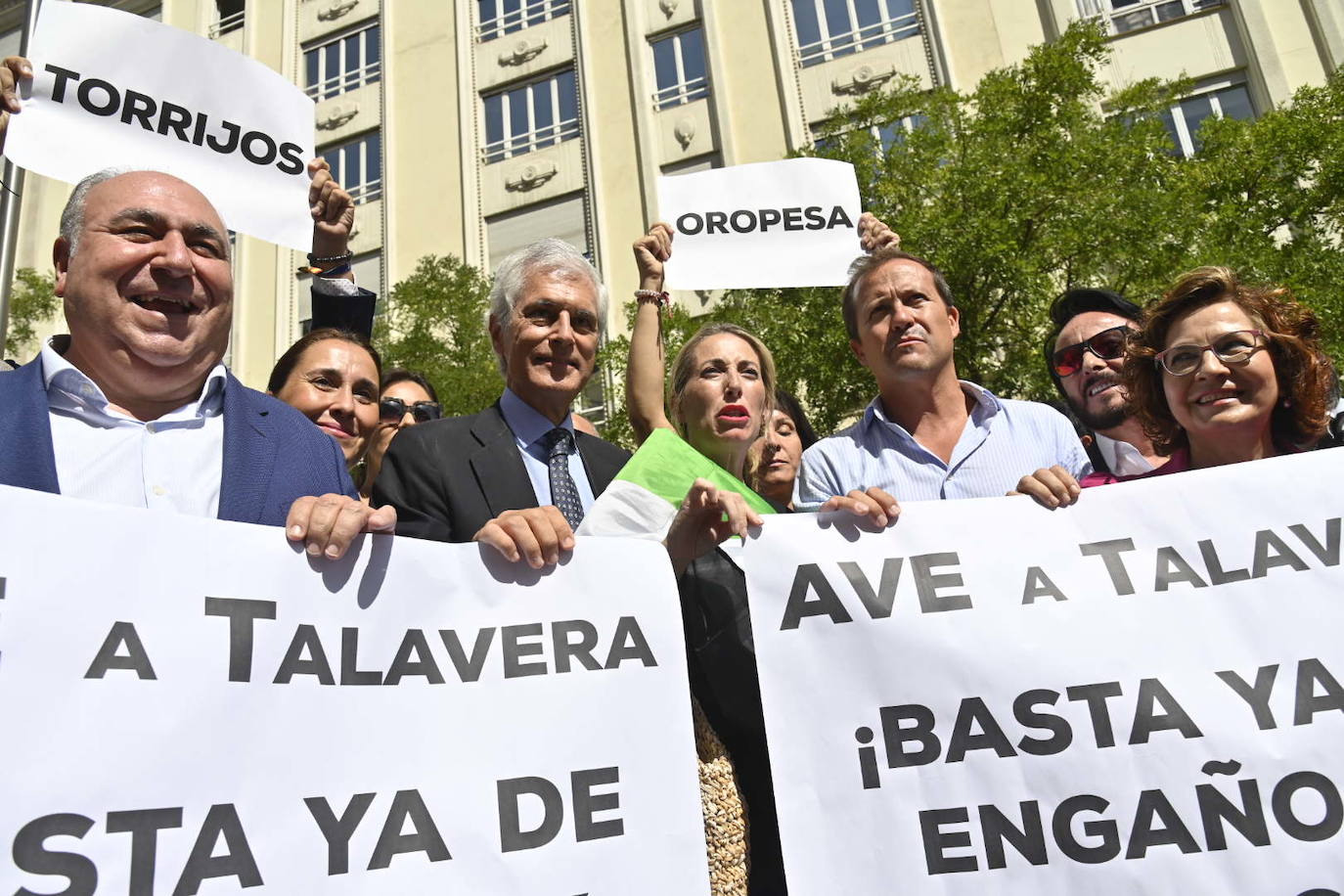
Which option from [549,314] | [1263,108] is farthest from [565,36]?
[549,314]

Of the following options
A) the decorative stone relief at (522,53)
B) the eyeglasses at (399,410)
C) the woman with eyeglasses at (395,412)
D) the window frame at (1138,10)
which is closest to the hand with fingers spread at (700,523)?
the woman with eyeglasses at (395,412)

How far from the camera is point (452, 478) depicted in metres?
2.47

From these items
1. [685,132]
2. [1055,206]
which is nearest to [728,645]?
[1055,206]

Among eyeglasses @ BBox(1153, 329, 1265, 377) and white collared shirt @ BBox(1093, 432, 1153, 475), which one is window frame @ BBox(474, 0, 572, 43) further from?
eyeglasses @ BBox(1153, 329, 1265, 377)

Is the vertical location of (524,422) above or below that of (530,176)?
below

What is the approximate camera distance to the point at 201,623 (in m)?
1.67

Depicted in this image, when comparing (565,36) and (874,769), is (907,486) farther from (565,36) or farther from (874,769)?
(565,36)

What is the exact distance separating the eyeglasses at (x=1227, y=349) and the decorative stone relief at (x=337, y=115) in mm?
22689

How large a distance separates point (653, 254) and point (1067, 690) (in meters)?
2.52

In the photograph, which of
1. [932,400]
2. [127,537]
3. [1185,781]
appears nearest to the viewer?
[127,537]

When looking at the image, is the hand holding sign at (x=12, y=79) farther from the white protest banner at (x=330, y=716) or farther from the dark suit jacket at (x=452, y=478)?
the white protest banner at (x=330, y=716)

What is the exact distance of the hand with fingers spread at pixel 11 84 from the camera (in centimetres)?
307

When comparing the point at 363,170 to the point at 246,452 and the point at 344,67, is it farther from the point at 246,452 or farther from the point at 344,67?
the point at 246,452

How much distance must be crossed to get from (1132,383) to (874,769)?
140 centimetres
